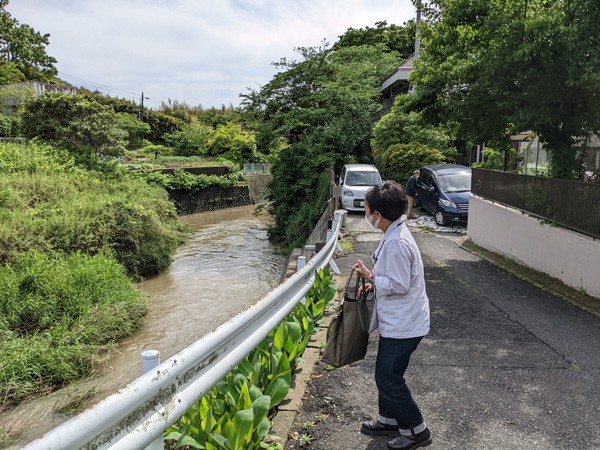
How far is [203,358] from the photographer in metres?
2.55

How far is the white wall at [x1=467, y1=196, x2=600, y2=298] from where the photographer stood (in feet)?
23.6

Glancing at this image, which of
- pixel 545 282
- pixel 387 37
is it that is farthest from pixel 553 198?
pixel 387 37

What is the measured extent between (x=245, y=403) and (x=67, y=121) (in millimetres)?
21516

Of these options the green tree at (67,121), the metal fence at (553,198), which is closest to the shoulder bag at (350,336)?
the metal fence at (553,198)

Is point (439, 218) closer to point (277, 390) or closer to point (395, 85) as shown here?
point (277, 390)

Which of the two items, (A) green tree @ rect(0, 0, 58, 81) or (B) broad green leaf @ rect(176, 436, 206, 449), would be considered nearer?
(B) broad green leaf @ rect(176, 436, 206, 449)

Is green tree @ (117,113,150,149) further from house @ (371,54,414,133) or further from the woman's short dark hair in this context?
the woman's short dark hair

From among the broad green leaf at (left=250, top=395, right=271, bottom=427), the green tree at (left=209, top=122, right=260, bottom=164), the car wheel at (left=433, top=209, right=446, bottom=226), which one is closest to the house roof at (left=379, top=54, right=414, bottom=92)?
the car wheel at (left=433, top=209, right=446, bottom=226)

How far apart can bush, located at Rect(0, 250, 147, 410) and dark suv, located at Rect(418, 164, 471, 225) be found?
9559 millimetres

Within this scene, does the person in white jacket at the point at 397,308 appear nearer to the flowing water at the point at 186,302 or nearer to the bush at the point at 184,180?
the flowing water at the point at 186,302

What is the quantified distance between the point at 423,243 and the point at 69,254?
9179 mm

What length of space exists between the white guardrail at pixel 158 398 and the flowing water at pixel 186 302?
4294mm

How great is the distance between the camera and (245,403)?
9.88ft

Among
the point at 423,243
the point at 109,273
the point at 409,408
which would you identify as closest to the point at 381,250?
the point at 409,408
